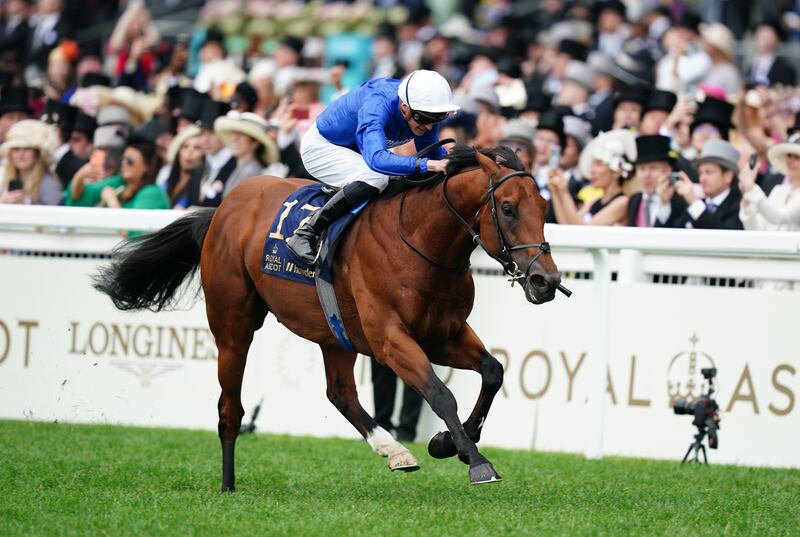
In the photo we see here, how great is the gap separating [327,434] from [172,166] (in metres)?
3.49

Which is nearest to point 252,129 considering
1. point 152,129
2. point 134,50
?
point 152,129

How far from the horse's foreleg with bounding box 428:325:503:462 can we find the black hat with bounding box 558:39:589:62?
27.1 ft

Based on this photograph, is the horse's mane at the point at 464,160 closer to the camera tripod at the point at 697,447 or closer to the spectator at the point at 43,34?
the camera tripod at the point at 697,447

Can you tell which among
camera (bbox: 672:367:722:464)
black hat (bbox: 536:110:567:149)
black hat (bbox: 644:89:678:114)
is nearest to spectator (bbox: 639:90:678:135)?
black hat (bbox: 644:89:678:114)

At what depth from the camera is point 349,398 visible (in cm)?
779

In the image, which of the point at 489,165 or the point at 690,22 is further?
the point at 690,22

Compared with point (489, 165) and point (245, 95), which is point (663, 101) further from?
point (489, 165)

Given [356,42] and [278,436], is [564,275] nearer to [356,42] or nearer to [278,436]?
[278,436]

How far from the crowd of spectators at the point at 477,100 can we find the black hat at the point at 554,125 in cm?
2

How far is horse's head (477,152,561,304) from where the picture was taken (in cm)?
643

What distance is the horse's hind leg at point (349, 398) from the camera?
286 inches

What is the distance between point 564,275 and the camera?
9.48m

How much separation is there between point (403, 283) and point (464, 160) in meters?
0.70

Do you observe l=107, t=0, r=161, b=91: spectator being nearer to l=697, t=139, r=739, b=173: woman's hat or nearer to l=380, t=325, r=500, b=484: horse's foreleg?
l=697, t=139, r=739, b=173: woman's hat
